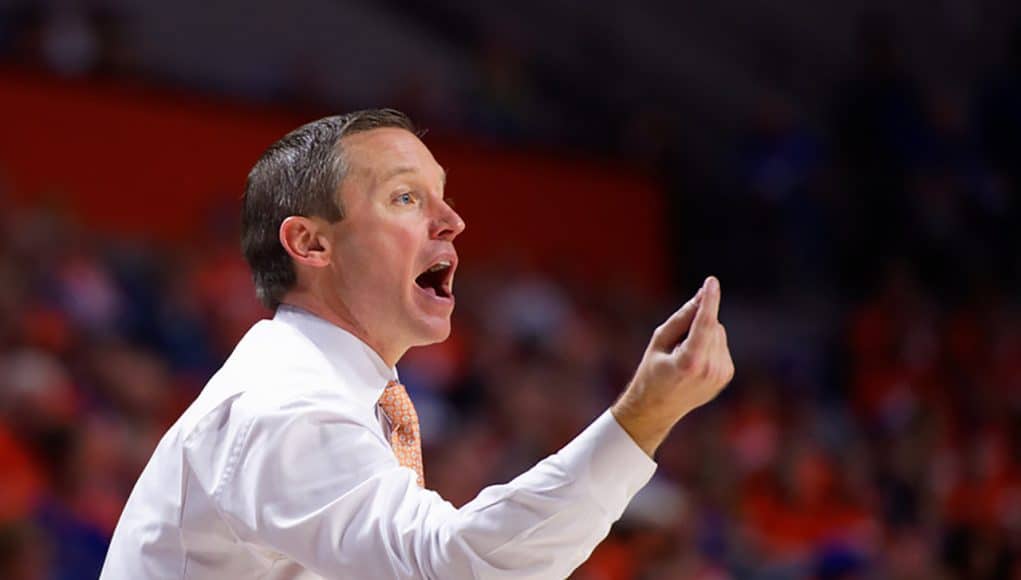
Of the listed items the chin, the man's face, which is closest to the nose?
the man's face

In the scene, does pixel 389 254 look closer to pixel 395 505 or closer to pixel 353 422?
pixel 353 422

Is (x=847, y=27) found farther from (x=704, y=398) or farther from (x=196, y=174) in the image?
(x=704, y=398)

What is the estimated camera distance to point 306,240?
1947 millimetres

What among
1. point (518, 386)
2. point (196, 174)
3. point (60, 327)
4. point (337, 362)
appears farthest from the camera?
point (196, 174)

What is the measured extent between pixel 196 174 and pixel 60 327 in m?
1.99

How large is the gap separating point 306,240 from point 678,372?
58 cm

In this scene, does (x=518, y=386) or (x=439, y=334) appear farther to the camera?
(x=518, y=386)

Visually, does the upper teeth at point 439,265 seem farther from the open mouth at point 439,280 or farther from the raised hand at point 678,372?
the raised hand at point 678,372

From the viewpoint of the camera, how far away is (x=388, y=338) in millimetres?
1974

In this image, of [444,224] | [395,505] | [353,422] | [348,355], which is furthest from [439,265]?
[395,505]

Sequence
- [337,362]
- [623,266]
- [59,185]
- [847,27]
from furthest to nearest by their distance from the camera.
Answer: [847,27] → [623,266] → [59,185] → [337,362]

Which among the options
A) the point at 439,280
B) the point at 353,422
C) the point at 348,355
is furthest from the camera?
the point at 439,280

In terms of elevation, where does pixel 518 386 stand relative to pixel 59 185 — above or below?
below

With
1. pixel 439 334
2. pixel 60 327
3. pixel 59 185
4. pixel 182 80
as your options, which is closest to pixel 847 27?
pixel 182 80
